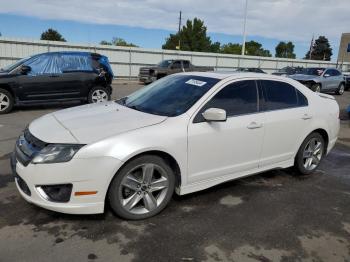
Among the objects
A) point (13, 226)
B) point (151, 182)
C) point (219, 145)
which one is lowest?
point (13, 226)

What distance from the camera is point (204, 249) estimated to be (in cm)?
338

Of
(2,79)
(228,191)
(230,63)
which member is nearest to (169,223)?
(228,191)

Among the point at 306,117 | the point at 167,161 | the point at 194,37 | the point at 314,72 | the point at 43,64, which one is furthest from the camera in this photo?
the point at 194,37

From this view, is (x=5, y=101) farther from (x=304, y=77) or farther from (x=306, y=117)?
(x=304, y=77)

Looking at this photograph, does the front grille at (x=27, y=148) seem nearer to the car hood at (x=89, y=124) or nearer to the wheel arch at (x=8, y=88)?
the car hood at (x=89, y=124)

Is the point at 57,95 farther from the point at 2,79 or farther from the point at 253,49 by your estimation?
the point at 253,49

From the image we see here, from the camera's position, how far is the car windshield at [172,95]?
14.1 ft

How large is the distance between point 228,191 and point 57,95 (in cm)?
779

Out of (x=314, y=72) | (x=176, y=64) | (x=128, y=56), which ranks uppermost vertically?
(x=128, y=56)

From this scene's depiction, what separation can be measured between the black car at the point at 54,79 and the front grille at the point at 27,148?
706cm

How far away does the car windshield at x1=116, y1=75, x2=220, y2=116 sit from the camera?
14.1ft

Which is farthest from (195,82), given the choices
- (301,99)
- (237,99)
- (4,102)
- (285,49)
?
(285,49)

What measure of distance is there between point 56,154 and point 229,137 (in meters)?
1.96

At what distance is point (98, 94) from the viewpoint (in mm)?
Result: 11898
